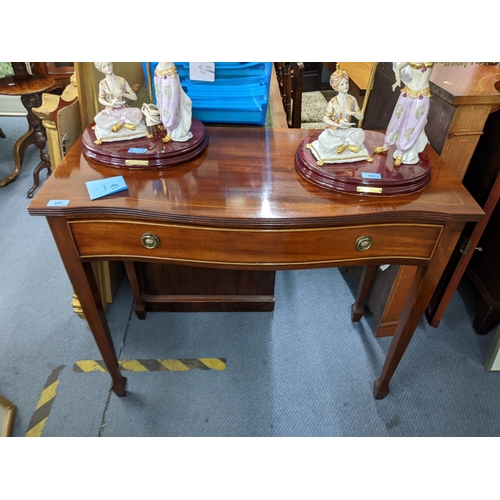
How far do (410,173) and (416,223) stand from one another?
14 cm

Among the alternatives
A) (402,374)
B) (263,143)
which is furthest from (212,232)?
(402,374)

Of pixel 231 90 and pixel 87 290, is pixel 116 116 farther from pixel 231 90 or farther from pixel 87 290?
pixel 87 290

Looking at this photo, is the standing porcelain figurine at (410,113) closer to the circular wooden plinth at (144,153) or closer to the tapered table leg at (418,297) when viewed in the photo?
the tapered table leg at (418,297)

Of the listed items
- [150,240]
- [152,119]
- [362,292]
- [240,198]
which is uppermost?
[152,119]

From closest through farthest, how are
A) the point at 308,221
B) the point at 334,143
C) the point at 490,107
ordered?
the point at 308,221, the point at 334,143, the point at 490,107

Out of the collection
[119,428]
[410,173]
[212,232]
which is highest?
[410,173]

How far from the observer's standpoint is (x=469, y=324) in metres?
1.81

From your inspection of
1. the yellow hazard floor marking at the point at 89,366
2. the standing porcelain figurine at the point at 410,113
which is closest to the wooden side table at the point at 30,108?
the yellow hazard floor marking at the point at 89,366

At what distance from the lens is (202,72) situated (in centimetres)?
128

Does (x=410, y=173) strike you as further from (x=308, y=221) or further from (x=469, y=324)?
(x=469, y=324)

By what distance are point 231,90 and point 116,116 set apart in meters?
0.40

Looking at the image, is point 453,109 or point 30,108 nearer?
point 453,109

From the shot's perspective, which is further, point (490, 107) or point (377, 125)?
point (377, 125)

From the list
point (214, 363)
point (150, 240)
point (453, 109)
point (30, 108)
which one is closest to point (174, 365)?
point (214, 363)
